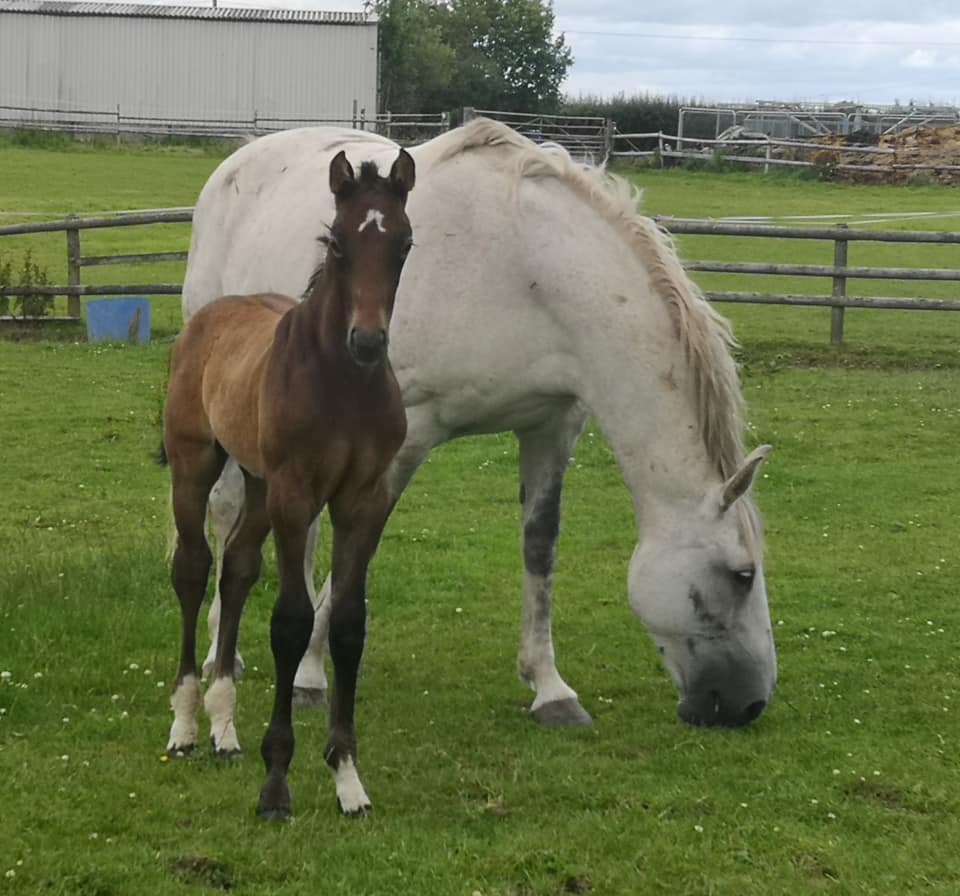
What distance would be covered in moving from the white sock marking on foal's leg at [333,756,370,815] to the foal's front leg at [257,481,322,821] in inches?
6.5

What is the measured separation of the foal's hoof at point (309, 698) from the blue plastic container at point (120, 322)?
10.2 m

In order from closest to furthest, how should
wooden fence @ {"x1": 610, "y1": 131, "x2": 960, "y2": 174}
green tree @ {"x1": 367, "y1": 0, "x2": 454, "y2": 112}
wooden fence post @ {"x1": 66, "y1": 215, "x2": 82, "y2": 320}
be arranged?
wooden fence post @ {"x1": 66, "y1": 215, "x2": 82, "y2": 320} < wooden fence @ {"x1": 610, "y1": 131, "x2": 960, "y2": 174} < green tree @ {"x1": 367, "y1": 0, "x2": 454, "y2": 112}

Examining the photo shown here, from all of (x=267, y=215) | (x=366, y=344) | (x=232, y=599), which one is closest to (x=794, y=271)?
(x=267, y=215)

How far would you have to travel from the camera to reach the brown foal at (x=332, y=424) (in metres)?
3.79

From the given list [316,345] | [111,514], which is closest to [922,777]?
[316,345]

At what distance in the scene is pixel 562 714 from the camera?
5.46 meters

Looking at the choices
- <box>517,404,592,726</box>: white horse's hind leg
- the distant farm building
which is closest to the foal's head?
<box>517,404,592,726</box>: white horse's hind leg

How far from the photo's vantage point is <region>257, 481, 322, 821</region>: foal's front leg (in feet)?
13.3

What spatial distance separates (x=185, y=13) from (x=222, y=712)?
43622mm

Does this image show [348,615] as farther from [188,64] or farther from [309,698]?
[188,64]

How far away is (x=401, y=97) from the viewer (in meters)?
51.7

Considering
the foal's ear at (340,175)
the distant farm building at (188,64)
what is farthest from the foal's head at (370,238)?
the distant farm building at (188,64)

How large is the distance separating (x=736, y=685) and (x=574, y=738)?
→ 2.22ft

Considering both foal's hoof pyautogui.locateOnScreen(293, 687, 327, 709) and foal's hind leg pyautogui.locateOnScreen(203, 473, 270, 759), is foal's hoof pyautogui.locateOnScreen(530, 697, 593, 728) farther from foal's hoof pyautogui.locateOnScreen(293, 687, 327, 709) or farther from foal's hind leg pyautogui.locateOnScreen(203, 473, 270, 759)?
foal's hind leg pyautogui.locateOnScreen(203, 473, 270, 759)
